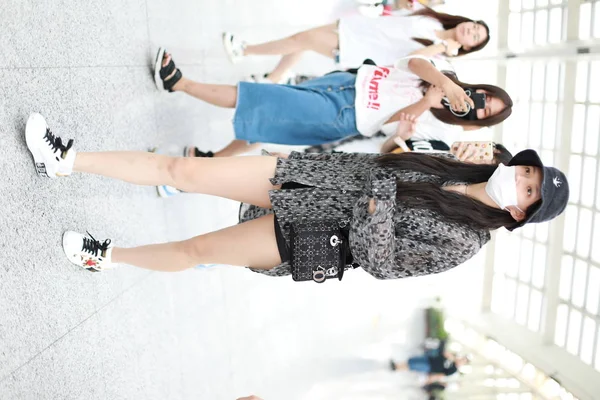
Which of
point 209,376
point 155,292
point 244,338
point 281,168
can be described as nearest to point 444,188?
point 281,168

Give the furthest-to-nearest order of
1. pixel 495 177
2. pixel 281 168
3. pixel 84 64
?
pixel 84 64 < pixel 281 168 < pixel 495 177

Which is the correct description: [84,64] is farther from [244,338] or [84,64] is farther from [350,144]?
[244,338]

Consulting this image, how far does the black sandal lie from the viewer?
109 inches

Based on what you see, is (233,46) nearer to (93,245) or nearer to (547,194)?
(93,245)

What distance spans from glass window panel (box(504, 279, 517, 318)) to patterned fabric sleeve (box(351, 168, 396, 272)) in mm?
3165

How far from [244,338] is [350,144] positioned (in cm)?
165

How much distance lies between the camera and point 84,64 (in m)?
2.32

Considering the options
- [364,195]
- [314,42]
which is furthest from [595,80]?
[364,195]

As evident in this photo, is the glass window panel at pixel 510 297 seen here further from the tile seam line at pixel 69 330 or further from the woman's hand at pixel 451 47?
the tile seam line at pixel 69 330

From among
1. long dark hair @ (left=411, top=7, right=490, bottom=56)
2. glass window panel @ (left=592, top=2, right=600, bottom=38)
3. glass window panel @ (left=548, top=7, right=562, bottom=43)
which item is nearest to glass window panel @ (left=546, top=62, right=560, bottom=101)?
glass window panel @ (left=548, top=7, right=562, bottom=43)

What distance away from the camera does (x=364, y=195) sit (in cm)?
176

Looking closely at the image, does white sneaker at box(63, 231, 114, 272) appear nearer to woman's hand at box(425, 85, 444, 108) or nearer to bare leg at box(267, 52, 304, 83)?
woman's hand at box(425, 85, 444, 108)

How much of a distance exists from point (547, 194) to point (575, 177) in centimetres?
220

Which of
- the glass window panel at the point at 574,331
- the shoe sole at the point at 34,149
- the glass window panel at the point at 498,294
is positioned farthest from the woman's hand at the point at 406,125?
the glass window panel at the point at 498,294
